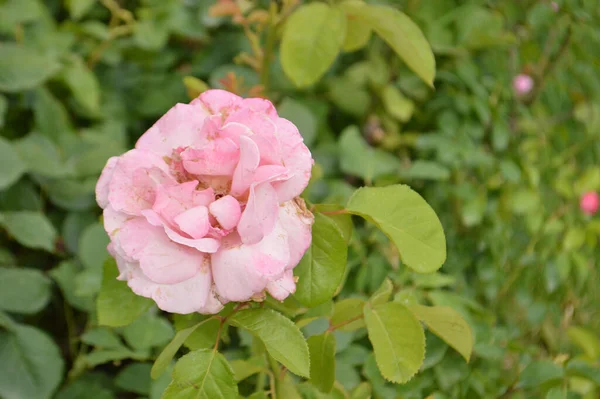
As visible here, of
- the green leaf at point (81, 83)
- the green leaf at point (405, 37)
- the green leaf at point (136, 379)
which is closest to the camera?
the green leaf at point (405, 37)

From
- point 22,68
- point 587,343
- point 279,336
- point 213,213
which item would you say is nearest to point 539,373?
point 587,343

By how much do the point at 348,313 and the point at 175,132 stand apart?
0.94ft

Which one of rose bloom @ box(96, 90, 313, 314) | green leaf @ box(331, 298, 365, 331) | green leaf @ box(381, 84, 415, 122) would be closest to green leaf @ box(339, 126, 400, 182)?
green leaf @ box(381, 84, 415, 122)

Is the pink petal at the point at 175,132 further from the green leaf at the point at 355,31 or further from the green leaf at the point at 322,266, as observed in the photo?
the green leaf at the point at 355,31

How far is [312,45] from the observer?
778 millimetres

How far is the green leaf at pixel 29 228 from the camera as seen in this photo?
0.91 metres

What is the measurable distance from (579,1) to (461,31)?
0.28 meters

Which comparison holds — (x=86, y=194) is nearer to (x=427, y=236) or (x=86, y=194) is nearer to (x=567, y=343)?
(x=427, y=236)

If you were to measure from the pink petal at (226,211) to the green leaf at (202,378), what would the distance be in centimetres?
13

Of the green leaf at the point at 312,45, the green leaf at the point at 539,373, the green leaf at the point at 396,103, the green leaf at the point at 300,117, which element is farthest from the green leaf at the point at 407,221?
the green leaf at the point at 396,103

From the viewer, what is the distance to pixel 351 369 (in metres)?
0.79

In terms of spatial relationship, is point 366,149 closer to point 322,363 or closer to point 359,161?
point 359,161

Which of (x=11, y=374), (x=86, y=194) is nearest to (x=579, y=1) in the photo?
(x=86, y=194)

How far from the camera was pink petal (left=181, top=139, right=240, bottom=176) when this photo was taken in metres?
0.47
